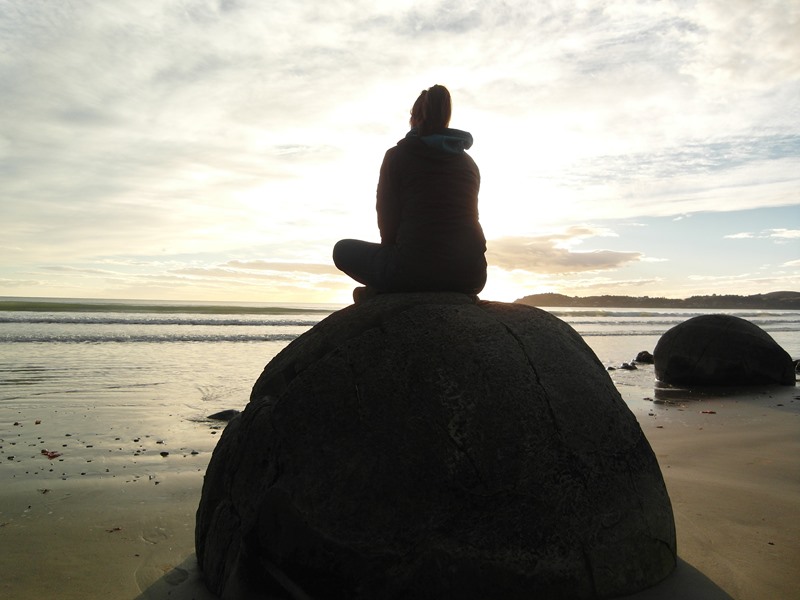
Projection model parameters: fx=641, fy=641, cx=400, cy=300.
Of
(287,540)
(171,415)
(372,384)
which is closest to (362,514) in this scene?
(287,540)

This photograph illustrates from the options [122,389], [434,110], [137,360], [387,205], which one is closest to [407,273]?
[387,205]

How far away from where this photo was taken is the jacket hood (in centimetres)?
414

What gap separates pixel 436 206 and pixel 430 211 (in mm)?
51

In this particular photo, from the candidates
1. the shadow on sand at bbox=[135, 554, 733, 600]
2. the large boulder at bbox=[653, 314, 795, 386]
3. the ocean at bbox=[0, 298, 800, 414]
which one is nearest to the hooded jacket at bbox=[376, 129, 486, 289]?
the shadow on sand at bbox=[135, 554, 733, 600]

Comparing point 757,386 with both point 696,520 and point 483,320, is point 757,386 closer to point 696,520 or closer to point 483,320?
point 696,520

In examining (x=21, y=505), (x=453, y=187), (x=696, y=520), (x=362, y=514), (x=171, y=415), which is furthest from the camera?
(x=171, y=415)

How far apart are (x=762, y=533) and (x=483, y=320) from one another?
8.21 ft

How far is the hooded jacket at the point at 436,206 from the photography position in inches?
161

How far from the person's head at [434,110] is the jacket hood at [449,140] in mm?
76

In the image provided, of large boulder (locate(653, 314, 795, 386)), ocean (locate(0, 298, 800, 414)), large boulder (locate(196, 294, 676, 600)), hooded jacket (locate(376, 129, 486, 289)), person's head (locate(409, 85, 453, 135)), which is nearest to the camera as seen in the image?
large boulder (locate(196, 294, 676, 600))

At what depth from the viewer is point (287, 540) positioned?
3.03m

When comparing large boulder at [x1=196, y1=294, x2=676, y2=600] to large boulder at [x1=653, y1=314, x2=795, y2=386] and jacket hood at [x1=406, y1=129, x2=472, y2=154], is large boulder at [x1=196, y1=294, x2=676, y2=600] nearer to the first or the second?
jacket hood at [x1=406, y1=129, x2=472, y2=154]

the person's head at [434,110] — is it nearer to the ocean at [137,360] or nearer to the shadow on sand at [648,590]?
the shadow on sand at [648,590]

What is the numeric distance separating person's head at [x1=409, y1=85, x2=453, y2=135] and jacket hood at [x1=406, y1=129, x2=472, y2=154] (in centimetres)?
8
